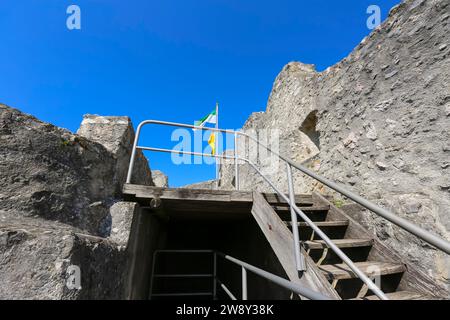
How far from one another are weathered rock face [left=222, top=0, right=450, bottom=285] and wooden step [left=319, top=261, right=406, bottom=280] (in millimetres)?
259

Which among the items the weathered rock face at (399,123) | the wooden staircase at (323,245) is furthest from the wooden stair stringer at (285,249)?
the weathered rock face at (399,123)

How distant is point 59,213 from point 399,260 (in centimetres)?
275

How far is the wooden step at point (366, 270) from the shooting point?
1.63m

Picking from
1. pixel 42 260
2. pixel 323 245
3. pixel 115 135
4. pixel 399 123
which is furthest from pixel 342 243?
pixel 115 135

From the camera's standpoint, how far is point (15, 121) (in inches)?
66.0

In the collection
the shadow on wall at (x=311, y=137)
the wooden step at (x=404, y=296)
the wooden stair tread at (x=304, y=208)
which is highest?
the shadow on wall at (x=311, y=137)

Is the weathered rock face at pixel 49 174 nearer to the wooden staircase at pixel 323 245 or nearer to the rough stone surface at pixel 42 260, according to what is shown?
the rough stone surface at pixel 42 260

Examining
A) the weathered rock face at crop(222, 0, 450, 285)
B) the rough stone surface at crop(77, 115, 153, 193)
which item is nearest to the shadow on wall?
the weathered rock face at crop(222, 0, 450, 285)

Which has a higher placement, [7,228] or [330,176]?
[330,176]

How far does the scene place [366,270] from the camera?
1.75m

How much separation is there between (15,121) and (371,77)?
3.48 m

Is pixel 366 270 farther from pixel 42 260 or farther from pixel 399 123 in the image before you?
pixel 42 260
